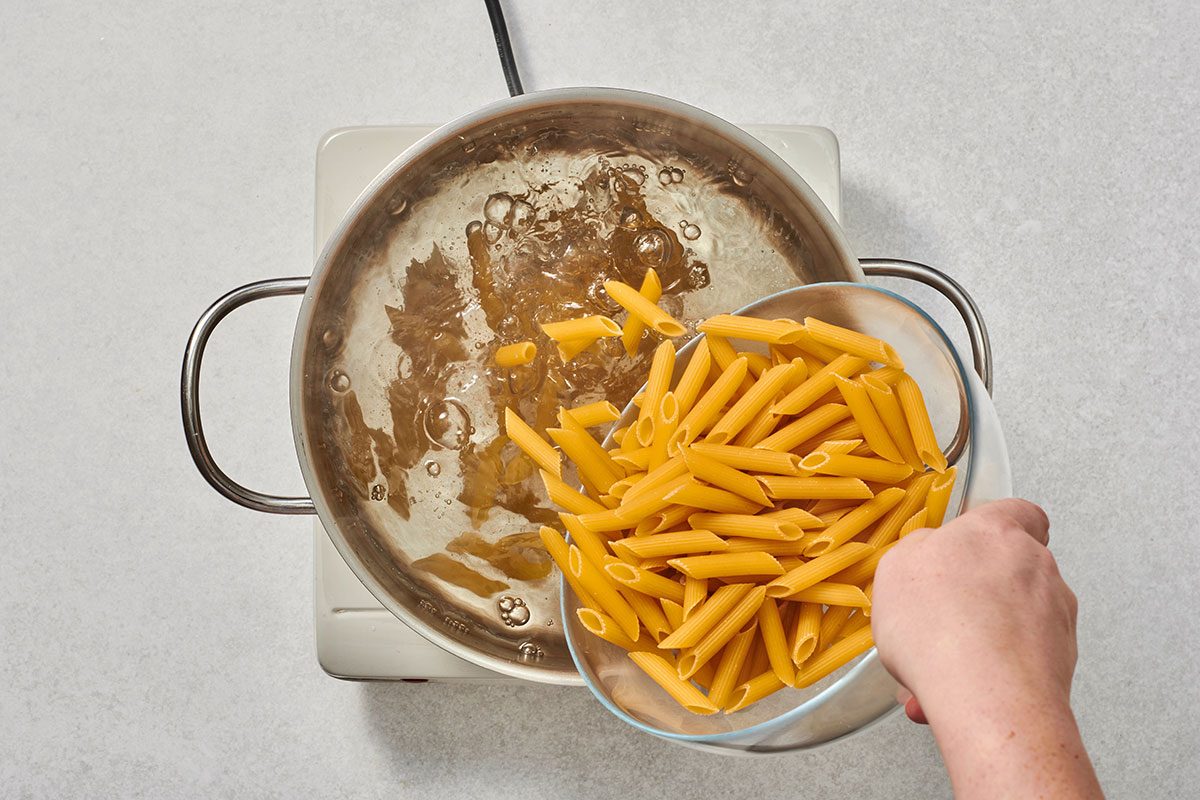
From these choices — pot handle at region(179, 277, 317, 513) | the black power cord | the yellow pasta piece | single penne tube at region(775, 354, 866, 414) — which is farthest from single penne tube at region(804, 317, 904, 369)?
the black power cord

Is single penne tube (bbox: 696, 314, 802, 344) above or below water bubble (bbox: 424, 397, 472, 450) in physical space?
above

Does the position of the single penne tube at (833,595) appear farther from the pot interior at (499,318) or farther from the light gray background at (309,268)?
the light gray background at (309,268)

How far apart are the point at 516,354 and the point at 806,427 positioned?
21cm

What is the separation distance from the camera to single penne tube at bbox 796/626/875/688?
0.50 m

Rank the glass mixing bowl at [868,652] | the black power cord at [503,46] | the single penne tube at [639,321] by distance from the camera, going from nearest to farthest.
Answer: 1. the glass mixing bowl at [868,652]
2. the single penne tube at [639,321]
3. the black power cord at [503,46]

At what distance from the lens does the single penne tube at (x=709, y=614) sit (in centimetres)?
53

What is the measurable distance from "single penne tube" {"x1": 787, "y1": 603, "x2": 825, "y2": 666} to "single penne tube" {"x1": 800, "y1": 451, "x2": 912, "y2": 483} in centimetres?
8

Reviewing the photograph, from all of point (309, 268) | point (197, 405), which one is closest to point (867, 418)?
point (197, 405)

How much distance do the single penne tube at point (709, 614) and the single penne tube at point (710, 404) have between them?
87mm

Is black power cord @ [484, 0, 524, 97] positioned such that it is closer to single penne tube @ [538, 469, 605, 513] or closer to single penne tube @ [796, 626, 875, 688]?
single penne tube @ [538, 469, 605, 513]

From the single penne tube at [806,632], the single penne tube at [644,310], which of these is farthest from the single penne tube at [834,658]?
the single penne tube at [644,310]

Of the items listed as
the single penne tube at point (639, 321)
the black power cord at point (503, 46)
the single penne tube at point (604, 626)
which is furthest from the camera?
the black power cord at point (503, 46)

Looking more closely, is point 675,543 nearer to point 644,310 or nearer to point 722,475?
point 722,475

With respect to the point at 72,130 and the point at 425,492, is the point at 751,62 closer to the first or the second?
the point at 425,492
